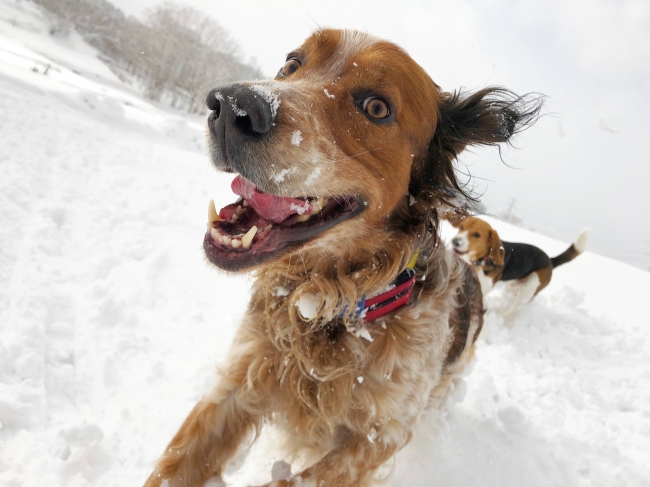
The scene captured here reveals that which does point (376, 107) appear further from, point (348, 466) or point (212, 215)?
point (348, 466)

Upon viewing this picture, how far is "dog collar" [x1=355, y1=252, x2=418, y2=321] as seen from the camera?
2297 mm

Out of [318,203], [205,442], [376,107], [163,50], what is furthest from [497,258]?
[163,50]

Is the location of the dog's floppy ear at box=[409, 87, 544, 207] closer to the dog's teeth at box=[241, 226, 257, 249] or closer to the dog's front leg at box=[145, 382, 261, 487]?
the dog's teeth at box=[241, 226, 257, 249]

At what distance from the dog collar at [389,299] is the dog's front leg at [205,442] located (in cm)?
99

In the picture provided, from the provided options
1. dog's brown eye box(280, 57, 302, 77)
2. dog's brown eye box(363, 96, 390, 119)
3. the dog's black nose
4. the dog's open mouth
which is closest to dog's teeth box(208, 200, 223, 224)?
the dog's open mouth

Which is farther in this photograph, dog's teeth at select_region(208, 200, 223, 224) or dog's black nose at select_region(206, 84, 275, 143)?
dog's teeth at select_region(208, 200, 223, 224)

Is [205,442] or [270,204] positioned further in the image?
[205,442]

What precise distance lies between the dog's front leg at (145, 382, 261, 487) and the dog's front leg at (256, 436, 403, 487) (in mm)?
451

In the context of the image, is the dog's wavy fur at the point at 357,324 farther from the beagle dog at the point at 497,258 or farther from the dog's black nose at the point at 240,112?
the beagle dog at the point at 497,258

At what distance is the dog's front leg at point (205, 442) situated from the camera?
2296 millimetres

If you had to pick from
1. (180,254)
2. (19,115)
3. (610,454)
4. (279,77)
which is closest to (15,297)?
(180,254)

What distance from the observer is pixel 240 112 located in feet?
5.11

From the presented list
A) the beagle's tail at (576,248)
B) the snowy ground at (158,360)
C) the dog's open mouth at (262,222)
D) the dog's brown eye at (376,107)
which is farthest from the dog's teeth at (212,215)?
the beagle's tail at (576,248)

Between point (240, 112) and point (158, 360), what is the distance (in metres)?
2.48
